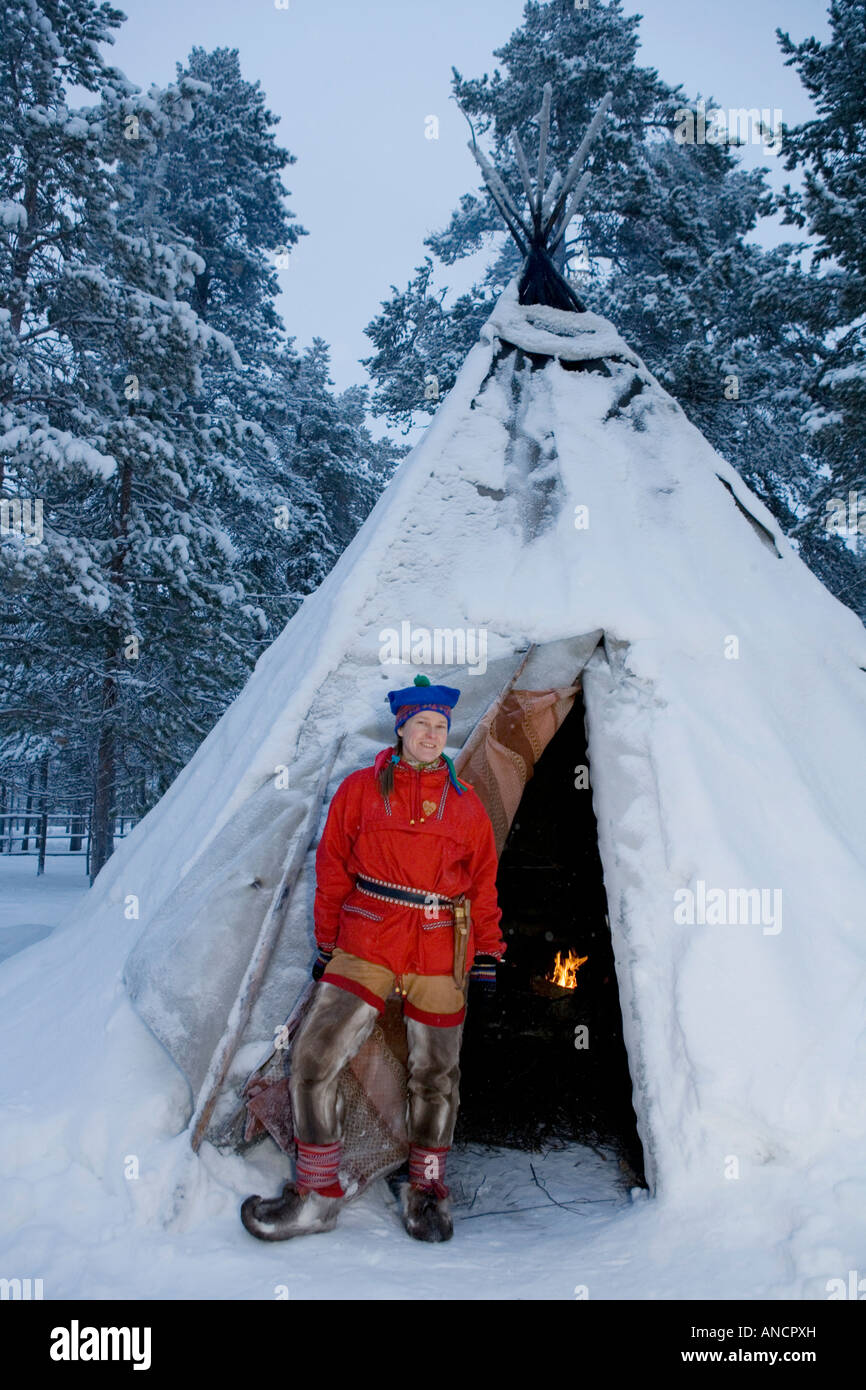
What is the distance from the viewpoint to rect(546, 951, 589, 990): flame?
4.94 m

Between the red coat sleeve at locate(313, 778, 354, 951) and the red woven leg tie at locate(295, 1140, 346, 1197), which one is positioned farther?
the red coat sleeve at locate(313, 778, 354, 951)

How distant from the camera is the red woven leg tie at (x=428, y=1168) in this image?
2744mm

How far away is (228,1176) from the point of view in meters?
2.76

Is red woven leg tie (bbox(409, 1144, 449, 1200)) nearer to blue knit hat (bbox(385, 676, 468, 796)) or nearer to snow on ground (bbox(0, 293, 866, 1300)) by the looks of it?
snow on ground (bbox(0, 293, 866, 1300))

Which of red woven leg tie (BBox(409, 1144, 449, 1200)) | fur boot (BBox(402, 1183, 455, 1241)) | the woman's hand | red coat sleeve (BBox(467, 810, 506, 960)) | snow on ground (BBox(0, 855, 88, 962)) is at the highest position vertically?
red coat sleeve (BBox(467, 810, 506, 960))

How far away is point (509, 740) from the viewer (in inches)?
139

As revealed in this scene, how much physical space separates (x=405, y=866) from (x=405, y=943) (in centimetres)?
27

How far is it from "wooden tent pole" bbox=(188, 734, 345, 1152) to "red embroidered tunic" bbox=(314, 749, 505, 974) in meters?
0.35

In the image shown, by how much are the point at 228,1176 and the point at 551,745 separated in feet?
9.34

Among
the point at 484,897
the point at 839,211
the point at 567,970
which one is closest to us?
the point at 484,897

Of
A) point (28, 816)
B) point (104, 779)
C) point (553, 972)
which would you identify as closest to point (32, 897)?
point (104, 779)

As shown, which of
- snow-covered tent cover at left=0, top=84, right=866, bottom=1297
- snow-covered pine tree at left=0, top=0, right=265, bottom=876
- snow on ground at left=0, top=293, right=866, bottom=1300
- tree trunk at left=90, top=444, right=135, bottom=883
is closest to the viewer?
snow on ground at left=0, top=293, right=866, bottom=1300

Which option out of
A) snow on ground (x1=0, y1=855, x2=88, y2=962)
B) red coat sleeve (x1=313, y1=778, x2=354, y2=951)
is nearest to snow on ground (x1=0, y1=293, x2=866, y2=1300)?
red coat sleeve (x1=313, y1=778, x2=354, y2=951)

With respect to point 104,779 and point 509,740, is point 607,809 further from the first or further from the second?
point 104,779
